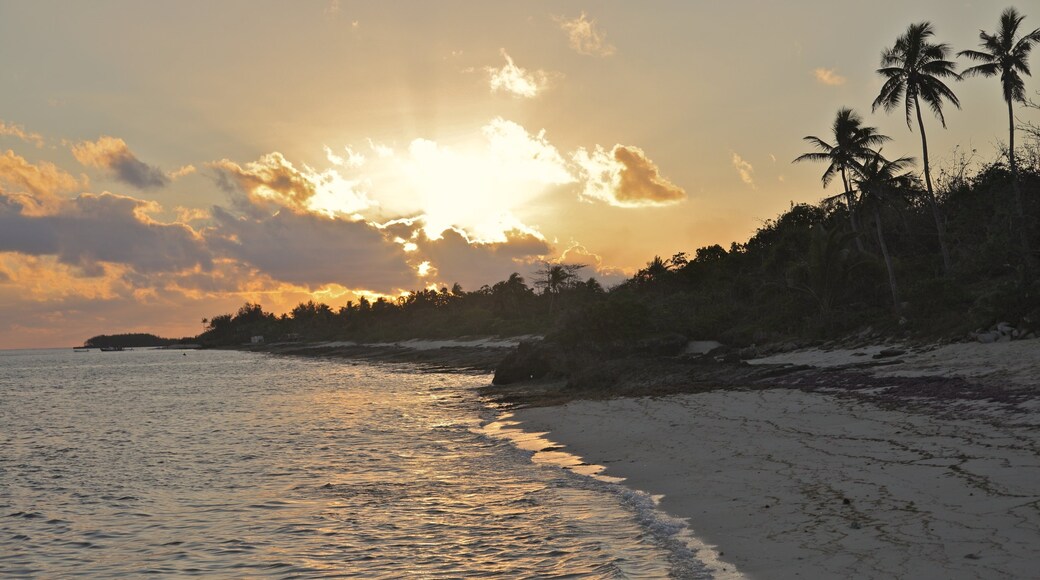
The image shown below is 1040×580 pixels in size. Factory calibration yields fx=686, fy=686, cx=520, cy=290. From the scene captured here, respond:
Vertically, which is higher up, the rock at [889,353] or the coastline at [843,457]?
the rock at [889,353]

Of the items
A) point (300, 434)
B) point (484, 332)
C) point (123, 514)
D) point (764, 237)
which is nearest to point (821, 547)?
point (123, 514)

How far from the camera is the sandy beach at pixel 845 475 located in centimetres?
728

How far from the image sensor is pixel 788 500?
980 centimetres

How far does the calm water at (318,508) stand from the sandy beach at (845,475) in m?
1.10

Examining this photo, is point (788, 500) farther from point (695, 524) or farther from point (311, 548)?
point (311, 548)

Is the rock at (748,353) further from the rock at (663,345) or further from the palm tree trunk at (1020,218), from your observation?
the palm tree trunk at (1020,218)

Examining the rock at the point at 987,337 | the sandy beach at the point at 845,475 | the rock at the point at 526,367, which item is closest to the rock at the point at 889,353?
the rock at the point at 987,337

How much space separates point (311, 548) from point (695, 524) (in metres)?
5.36

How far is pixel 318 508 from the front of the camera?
12078mm

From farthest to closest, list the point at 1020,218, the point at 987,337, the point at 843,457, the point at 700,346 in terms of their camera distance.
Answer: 1. the point at 700,346
2. the point at 1020,218
3. the point at 987,337
4. the point at 843,457

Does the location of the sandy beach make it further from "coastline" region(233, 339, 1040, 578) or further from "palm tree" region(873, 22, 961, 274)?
"palm tree" region(873, 22, 961, 274)

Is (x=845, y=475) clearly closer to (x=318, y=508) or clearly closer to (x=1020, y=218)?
(x=318, y=508)

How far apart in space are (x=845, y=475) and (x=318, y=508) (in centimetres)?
879

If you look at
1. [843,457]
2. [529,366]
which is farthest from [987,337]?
[529,366]
